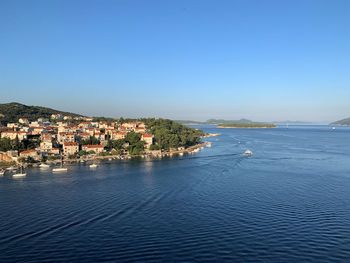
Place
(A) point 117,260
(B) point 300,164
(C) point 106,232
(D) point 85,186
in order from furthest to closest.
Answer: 1. (B) point 300,164
2. (D) point 85,186
3. (C) point 106,232
4. (A) point 117,260

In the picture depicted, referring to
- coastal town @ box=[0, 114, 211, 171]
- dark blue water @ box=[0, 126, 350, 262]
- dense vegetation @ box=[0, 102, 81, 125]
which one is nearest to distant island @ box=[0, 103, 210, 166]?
coastal town @ box=[0, 114, 211, 171]

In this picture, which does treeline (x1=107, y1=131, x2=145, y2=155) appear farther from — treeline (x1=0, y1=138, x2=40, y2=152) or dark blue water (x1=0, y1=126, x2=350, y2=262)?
dark blue water (x1=0, y1=126, x2=350, y2=262)

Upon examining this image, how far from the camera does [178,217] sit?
11906mm

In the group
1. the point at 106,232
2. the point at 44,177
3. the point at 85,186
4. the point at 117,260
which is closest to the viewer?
the point at 117,260

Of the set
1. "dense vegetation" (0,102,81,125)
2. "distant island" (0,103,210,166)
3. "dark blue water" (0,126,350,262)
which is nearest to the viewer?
"dark blue water" (0,126,350,262)

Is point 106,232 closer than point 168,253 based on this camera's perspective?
No

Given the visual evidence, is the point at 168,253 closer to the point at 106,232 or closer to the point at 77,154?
the point at 106,232

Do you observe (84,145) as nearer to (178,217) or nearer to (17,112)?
(178,217)

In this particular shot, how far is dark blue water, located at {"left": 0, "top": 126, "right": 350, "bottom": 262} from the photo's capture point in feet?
29.8

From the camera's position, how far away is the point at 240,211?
12.4m

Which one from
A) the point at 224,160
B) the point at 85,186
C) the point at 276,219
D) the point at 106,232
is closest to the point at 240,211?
the point at 276,219

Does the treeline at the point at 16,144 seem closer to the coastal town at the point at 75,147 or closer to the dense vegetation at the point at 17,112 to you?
the coastal town at the point at 75,147

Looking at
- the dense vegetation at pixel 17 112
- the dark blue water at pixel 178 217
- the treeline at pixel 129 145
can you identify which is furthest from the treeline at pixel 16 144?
the dense vegetation at pixel 17 112

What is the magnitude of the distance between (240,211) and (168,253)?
13.6 feet
